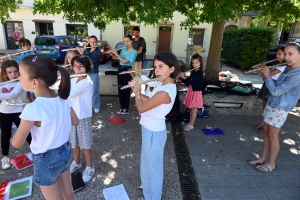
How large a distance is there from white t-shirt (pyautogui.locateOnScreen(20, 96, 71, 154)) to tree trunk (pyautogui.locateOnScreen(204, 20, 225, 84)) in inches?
202

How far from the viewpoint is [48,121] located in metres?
1.54

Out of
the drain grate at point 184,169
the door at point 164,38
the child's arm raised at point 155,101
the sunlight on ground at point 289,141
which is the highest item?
the door at point 164,38

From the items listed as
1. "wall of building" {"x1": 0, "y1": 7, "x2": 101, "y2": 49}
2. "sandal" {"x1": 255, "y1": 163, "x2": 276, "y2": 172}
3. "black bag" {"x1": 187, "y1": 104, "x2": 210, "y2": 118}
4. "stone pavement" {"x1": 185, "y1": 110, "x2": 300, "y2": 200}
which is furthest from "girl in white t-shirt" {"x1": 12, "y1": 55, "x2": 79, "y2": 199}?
"wall of building" {"x1": 0, "y1": 7, "x2": 101, "y2": 49}

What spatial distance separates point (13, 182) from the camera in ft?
8.58

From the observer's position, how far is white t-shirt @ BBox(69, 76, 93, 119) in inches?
93.7

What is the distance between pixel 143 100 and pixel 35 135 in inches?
38.7

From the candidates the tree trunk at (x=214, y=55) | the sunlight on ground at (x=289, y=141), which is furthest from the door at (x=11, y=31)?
the sunlight on ground at (x=289, y=141)

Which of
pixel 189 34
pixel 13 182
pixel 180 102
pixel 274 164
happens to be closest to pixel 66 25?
pixel 189 34

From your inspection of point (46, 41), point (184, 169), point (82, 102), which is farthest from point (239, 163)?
point (46, 41)

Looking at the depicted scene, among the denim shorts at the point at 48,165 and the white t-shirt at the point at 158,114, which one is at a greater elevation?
the white t-shirt at the point at 158,114

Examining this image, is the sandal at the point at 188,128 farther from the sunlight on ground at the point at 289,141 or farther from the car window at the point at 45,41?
the car window at the point at 45,41

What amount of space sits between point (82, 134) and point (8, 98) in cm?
110

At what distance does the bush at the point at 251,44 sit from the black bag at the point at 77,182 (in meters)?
10.7

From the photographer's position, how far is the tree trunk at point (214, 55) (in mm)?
5802
